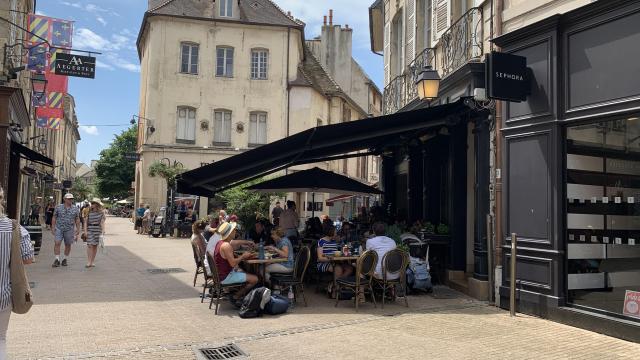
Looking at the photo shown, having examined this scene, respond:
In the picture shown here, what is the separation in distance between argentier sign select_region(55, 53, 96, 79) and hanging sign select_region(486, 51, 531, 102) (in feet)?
35.7

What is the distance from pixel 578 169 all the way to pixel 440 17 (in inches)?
187

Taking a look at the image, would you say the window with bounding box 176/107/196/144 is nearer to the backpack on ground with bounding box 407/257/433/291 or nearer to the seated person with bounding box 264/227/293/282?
the backpack on ground with bounding box 407/257/433/291

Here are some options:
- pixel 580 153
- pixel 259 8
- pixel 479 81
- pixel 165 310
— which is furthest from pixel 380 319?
pixel 259 8

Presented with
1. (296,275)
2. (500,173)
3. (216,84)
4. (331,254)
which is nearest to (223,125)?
(216,84)

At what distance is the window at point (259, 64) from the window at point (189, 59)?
3125 millimetres

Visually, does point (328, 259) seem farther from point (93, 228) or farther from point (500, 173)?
point (93, 228)

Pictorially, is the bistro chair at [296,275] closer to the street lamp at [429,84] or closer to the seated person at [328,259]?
the seated person at [328,259]

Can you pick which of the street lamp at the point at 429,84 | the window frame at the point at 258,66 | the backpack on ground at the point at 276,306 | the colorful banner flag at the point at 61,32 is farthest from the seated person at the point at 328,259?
the window frame at the point at 258,66

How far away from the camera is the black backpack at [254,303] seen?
6.62 m

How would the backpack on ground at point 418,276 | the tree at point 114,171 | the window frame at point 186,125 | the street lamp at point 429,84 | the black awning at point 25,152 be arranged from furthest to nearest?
the tree at point 114,171, the window frame at point 186,125, the black awning at point 25,152, the street lamp at point 429,84, the backpack on ground at point 418,276

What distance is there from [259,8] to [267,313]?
2534 cm

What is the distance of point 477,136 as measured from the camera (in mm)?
8492

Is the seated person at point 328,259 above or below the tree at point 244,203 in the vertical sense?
below

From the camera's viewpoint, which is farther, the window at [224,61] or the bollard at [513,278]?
the window at [224,61]
